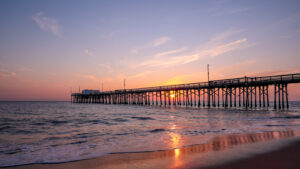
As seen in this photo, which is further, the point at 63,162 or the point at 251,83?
the point at 251,83

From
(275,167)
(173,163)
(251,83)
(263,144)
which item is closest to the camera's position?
(275,167)

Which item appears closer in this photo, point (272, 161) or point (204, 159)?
point (272, 161)

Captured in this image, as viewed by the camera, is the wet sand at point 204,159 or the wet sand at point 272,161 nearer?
the wet sand at point 272,161

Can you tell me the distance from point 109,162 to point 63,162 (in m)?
1.23

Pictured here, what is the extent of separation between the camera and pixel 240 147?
614cm

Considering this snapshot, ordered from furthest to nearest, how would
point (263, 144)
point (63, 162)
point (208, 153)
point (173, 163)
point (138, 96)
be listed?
point (138, 96), point (263, 144), point (208, 153), point (63, 162), point (173, 163)

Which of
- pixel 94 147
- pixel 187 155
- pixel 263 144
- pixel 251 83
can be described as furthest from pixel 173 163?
pixel 251 83

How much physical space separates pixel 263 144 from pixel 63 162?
20.4ft

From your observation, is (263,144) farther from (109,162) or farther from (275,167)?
(109,162)

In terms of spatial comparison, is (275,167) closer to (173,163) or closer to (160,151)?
(173,163)

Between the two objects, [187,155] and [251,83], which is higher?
[251,83]

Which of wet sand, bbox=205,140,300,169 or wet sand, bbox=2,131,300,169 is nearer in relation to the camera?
wet sand, bbox=205,140,300,169

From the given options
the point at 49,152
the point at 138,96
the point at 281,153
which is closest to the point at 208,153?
the point at 281,153

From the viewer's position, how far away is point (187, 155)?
5289 millimetres
